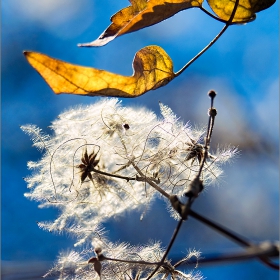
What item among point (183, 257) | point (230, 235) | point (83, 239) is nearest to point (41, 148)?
point (83, 239)

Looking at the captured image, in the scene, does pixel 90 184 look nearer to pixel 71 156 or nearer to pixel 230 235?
pixel 71 156

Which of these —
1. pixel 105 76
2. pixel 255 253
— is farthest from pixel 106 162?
pixel 255 253

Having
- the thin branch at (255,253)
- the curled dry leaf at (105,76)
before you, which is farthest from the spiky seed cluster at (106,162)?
the thin branch at (255,253)

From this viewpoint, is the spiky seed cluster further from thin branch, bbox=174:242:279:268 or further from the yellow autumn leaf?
thin branch, bbox=174:242:279:268

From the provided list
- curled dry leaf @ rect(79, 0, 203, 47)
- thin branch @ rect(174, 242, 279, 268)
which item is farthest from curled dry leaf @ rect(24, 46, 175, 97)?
thin branch @ rect(174, 242, 279, 268)

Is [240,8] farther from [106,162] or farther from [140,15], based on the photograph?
Result: [106,162]

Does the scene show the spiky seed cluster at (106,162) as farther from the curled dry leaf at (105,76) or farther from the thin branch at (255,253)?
the thin branch at (255,253)
